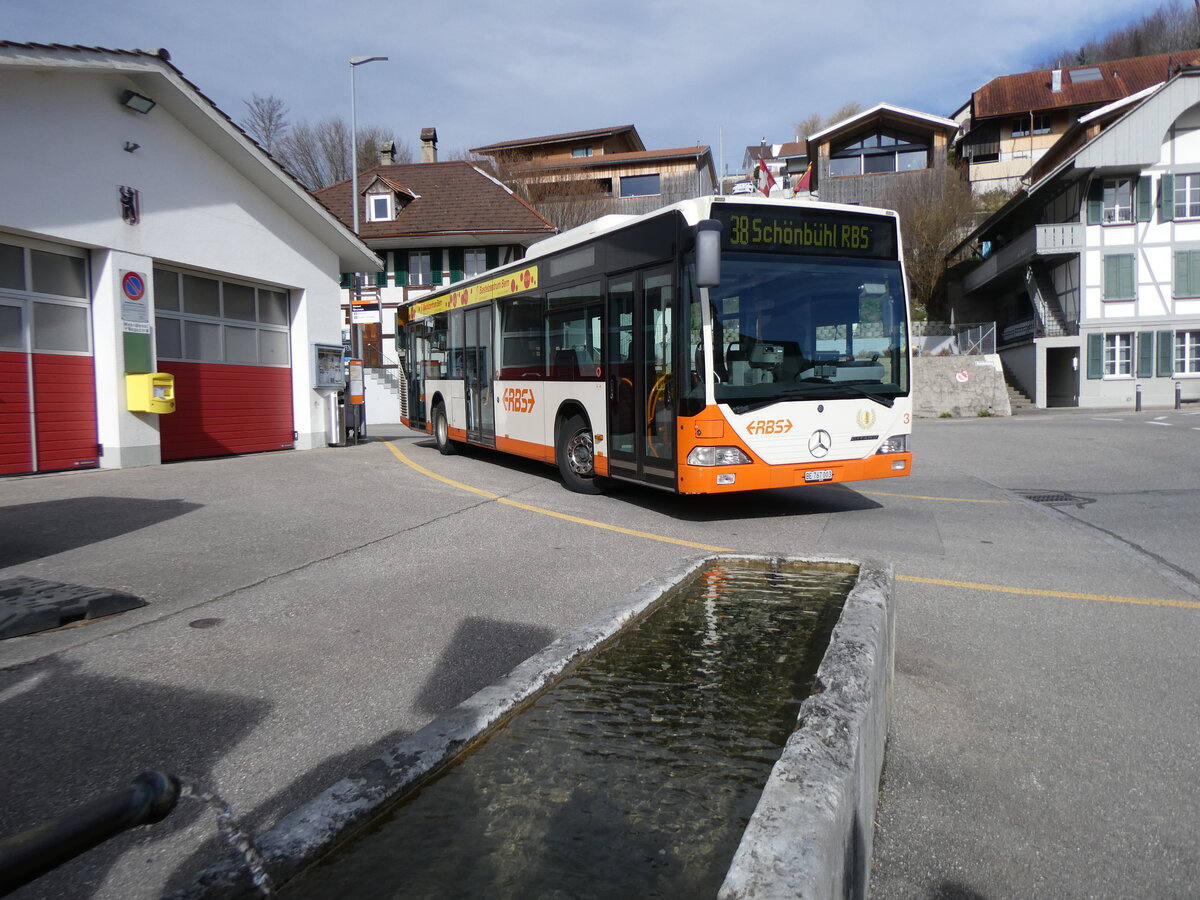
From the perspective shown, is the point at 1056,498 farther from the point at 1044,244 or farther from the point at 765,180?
the point at 1044,244

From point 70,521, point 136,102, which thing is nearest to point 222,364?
point 136,102

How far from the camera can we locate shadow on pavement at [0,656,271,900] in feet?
9.12

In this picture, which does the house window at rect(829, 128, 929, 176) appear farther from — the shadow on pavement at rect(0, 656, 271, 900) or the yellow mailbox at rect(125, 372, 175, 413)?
the shadow on pavement at rect(0, 656, 271, 900)

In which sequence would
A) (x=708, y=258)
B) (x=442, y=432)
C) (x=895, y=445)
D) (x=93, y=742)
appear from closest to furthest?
(x=93, y=742)
(x=708, y=258)
(x=895, y=445)
(x=442, y=432)

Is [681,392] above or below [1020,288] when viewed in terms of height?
below

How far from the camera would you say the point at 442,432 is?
16.7 metres

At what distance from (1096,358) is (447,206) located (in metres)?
27.6

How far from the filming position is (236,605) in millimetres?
5695

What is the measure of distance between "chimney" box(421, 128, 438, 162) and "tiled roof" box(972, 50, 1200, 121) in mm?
35133

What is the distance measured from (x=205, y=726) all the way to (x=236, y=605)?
2.11 meters

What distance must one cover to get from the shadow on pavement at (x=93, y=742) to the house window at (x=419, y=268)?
120 ft

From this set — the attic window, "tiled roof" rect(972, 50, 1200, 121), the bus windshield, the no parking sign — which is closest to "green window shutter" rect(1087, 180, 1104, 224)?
"tiled roof" rect(972, 50, 1200, 121)

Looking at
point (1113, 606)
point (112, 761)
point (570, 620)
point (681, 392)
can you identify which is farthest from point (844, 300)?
point (112, 761)

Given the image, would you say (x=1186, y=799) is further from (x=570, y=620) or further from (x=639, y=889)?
(x=570, y=620)
